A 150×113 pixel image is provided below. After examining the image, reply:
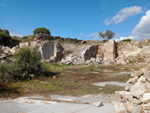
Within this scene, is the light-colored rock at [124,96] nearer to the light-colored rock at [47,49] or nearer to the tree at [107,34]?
the light-colored rock at [47,49]

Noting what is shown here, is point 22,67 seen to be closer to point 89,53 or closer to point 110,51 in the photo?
point 89,53

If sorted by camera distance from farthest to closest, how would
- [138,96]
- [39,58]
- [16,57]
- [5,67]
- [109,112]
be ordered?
[39,58] < [16,57] < [5,67] < [138,96] < [109,112]

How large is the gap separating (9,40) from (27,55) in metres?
17.6

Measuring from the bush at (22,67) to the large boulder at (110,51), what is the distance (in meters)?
17.7

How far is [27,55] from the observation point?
8.72 meters

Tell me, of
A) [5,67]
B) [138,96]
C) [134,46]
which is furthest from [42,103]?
[134,46]

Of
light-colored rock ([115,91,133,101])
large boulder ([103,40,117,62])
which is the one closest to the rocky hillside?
large boulder ([103,40,117,62])

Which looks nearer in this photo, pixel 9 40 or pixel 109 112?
pixel 109 112

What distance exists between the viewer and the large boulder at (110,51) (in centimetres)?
2400

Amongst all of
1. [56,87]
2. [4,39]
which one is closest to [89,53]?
[4,39]

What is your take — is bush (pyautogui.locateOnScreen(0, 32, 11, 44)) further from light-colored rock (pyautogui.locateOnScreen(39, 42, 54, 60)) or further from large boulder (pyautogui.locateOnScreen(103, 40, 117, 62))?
large boulder (pyautogui.locateOnScreen(103, 40, 117, 62))

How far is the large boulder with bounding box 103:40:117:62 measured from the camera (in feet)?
78.7

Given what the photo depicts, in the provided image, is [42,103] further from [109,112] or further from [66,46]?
[66,46]

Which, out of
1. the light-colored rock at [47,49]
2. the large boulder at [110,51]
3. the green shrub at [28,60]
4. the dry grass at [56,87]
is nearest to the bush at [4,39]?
the light-colored rock at [47,49]
